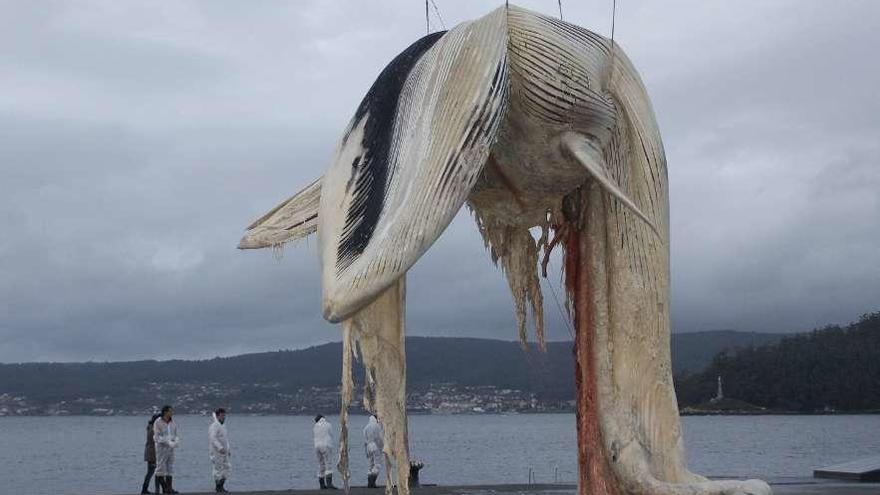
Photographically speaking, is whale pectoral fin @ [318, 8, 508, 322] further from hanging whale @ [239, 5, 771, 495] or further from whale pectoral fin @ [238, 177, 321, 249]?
whale pectoral fin @ [238, 177, 321, 249]

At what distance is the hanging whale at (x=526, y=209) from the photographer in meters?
5.42

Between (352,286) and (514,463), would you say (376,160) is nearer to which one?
(352,286)

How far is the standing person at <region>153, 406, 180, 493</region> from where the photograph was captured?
61.3 ft

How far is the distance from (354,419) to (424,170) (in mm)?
189258

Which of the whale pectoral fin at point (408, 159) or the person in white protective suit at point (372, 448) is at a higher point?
the whale pectoral fin at point (408, 159)

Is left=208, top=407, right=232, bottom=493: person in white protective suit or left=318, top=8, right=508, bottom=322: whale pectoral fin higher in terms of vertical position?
left=318, top=8, right=508, bottom=322: whale pectoral fin

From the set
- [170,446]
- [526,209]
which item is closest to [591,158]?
[526,209]

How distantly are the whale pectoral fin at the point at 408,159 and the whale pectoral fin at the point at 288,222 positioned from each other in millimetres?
360

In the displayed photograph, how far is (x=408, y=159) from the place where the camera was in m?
5.51

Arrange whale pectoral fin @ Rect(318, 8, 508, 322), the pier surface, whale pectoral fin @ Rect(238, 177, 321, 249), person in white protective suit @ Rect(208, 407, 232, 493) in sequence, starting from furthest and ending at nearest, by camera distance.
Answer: person in white protective suit @ Rect(208, 407, 232, 493) < the pier surface < whale pectoral fin @ Rect(238, 177, 321, 249) < whale pectoral fin @ Rect(318, 8, 508, 322)

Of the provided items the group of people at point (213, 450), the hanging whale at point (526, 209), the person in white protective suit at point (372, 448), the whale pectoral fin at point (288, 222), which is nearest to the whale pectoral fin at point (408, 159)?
the hanging whale at point (526, 209)

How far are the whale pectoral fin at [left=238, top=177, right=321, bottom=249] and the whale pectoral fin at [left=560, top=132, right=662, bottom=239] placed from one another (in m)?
1.28

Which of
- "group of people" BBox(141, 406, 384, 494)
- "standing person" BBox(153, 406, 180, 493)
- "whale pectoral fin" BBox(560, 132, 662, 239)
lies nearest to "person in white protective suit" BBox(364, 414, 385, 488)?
"group of people" BBox(141, 406, 384, 494)

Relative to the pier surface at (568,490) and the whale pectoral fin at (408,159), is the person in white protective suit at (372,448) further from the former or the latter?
the whale pectoral fin at (408,159)
